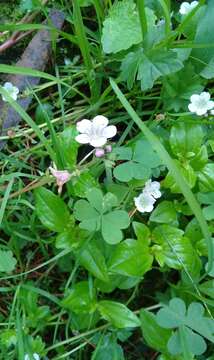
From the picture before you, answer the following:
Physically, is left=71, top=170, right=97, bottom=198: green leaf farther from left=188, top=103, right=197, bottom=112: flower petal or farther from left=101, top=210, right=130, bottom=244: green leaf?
left=188, top=103, right=197, bottom=112: flower petal

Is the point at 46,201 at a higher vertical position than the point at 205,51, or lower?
lower

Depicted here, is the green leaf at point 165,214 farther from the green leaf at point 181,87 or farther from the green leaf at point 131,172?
the green leaf at point 181,87

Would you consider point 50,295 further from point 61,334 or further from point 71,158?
point 71,158

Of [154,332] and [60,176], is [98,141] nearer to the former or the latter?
[60,176]

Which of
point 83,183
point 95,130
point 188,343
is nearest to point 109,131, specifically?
point 95,130

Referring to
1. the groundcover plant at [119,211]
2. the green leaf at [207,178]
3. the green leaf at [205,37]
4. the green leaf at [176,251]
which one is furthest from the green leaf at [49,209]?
the green leaf at [205,37]

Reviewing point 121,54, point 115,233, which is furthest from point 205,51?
point 115,233
